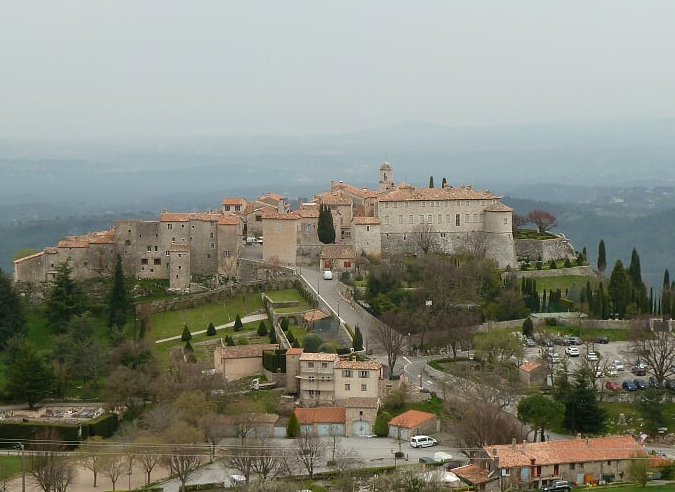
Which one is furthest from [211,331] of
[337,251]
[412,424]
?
[412,424]

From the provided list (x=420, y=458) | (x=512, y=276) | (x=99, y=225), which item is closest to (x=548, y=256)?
(x=512, y=276)

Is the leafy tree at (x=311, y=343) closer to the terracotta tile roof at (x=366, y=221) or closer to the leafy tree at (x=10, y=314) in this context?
the terracotta tile roof at (x=366, y=221)

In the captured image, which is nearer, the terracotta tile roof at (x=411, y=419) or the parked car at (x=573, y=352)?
the terracotta tile roof at (x=411, y=419)

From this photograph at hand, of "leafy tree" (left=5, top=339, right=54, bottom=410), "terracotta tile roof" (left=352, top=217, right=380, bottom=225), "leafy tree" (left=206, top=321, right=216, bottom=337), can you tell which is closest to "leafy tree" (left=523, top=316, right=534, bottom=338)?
"terracotta tile roof" (left=352, top=217, right=380, bottom=225)

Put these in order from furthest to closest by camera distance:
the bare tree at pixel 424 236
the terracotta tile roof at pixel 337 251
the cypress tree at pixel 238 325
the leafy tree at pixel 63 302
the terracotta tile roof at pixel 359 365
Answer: the bare tree at pixel 424 236, the terracotta tile roof at pixel 337 251, the leafy tree at pixel 63 302, the cypress tree at pixel 238 325, the terracotta tile roof at pixel 359 365

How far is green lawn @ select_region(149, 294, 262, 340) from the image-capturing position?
58.3 metres

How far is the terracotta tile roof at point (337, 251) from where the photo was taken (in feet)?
212

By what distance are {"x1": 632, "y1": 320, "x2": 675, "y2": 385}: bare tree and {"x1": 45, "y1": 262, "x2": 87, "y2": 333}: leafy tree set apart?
30.4 meters

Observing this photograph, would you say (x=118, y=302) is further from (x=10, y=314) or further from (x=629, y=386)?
(x=629, y=386)

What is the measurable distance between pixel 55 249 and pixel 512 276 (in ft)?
92.7

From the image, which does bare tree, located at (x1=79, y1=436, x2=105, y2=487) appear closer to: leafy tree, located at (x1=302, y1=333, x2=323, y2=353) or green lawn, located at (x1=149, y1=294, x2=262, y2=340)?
leafy tree, located at (x1=302, y1=333, x2=323, y2=353)

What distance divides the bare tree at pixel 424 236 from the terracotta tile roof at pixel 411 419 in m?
23.6

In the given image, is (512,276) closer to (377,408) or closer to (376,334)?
(376,334)

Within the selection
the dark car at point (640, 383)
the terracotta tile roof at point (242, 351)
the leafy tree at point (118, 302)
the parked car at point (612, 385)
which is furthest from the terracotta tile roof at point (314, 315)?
the dark car at point (640, 383)
